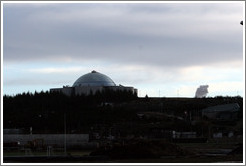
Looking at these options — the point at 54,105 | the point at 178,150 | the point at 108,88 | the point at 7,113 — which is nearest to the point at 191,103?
the point at 108,88

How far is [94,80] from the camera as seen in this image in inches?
4688

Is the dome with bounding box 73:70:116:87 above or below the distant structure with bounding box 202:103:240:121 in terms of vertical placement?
above

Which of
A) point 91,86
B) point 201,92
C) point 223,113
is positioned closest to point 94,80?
point 91,86

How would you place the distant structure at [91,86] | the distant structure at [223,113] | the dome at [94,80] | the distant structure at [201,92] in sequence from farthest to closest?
the distant structure at [201,92] → the dome at [94,80] → the distant structure at [91,86] → the distant structure at [223,113]

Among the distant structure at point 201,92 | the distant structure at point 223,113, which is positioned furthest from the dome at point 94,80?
the distant structure at point 223,113

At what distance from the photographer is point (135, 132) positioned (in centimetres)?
6894

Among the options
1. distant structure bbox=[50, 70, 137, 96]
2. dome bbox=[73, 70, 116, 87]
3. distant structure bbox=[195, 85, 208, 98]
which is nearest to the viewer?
distant structure bbox=[50, 70, 137, 96]

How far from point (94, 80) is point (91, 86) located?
4246mm

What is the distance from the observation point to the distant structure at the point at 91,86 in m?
113

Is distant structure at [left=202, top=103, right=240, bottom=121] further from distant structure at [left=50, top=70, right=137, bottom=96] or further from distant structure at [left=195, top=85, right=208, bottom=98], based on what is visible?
distant structure at [left=195, top=85, right=208, bottom=98]

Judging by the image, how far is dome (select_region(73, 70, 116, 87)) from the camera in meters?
118

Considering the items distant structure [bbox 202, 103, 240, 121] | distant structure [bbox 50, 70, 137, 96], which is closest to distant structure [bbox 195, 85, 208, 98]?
distant structure [bbox 50, 70, 137, 96]

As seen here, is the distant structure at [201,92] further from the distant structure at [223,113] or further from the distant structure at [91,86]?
the distant structure at [223,113]

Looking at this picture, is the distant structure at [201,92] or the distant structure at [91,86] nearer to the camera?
the distant structure at [91,86]
